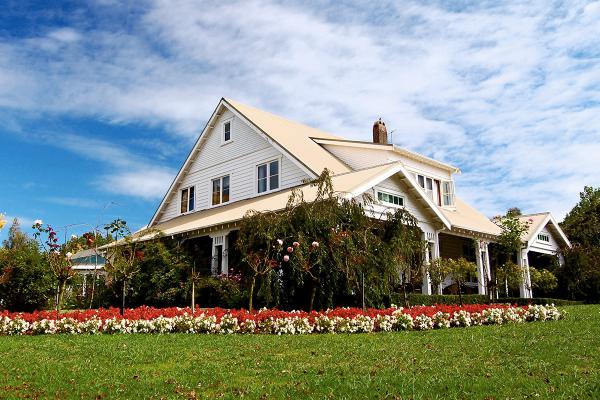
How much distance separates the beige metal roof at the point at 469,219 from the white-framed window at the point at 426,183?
1.08m

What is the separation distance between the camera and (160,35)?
41.4 feet

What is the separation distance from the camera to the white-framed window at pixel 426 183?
26.5 m

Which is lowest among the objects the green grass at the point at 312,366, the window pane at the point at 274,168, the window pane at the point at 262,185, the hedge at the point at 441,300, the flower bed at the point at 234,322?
the green grass at the point at 312,366

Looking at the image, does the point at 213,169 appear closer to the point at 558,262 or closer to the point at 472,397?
the point at 558,262

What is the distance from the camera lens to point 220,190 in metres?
25.8

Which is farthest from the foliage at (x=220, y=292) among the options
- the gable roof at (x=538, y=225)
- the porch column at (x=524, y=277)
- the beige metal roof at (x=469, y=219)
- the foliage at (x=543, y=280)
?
the gable roof at (x=538, y=225)

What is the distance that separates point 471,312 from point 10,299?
47.3 ft

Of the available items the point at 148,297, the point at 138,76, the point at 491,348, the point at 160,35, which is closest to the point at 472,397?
the point at 491,348

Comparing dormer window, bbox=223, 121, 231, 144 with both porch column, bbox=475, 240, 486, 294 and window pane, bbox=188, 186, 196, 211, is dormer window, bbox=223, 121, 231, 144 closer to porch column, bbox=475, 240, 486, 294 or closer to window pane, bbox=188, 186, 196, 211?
window pane, bbox=188, 186, 196, 211

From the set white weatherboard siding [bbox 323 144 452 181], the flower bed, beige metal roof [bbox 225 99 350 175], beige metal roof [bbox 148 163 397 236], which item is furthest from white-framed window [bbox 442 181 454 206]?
the flower bed

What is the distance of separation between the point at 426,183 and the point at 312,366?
21.0m

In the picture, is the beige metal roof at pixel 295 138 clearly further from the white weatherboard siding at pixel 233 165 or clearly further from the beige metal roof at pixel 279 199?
the beige metal roof at pixel 279 199

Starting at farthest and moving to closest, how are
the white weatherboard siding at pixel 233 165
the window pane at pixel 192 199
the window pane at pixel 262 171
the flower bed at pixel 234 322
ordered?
the window pane at pixel 192 199, the window pane at pixel 262 171, the white weatherboard siding at pixel 233 165, the flower bed at pixel 234 322

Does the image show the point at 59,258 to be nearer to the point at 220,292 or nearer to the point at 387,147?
the point at 220,292
